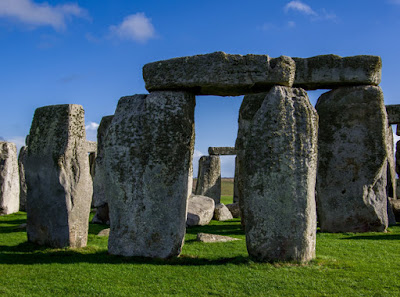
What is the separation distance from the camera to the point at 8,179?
46.8ft

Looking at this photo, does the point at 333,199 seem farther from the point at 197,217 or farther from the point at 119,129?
the point at 119,129

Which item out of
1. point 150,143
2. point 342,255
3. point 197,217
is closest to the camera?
point 150,143

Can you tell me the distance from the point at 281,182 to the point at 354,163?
181 inches

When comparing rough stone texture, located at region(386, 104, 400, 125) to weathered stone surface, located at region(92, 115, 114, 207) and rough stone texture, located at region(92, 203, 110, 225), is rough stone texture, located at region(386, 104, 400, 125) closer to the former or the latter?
weathered stone surface, located at region(92, 115, 114, 207)

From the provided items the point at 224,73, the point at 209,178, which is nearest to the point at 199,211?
the point at 224,73

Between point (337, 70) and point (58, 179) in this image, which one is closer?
point (58, 179)

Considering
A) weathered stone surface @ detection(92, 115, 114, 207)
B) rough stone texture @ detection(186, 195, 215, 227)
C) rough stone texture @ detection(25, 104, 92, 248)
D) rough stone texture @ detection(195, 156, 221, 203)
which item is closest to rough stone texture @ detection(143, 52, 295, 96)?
rough stone texture @ detection(25, 104, 92, 248)

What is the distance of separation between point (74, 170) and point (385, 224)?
6.88 metres

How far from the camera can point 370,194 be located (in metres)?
10.5

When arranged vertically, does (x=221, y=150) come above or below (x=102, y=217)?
above

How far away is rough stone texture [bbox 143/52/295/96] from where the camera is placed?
7020mm

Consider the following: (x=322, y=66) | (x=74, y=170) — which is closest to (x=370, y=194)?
(x=322, y=66)

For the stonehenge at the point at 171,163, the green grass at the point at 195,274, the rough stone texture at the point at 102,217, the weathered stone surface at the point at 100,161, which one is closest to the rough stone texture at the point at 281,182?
the stonehenge at the point at 171,163

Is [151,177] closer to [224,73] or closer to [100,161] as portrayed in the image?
[224,73]
